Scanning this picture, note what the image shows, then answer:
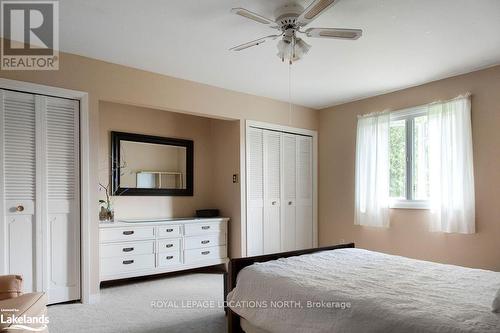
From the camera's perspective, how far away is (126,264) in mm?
3883

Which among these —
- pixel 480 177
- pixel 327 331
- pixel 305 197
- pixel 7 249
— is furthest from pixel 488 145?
pixel 7 249

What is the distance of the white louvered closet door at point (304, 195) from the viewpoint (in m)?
5.30

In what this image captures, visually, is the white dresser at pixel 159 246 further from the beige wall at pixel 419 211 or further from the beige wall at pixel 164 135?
the beige wall at pixel 419 211

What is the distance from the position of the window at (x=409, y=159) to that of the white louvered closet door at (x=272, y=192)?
154cm

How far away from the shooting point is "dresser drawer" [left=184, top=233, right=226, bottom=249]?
14.4 ft

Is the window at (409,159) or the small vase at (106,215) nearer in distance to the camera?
the small vase at (106,215)

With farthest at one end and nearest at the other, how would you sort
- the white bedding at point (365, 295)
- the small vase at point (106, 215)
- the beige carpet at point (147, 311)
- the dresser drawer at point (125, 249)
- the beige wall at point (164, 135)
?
the beige wall at point (164, 135), the small vase at point (106, 215), the dresser drawer at point (125, 249), the beige carpet at point (147, 311), the white bedding at point (365, 295)

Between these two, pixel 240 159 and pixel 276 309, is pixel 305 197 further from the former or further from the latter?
pixel 276 309

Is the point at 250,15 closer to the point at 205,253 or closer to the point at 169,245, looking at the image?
the point at 169,245

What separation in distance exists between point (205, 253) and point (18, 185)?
2303 millimetres

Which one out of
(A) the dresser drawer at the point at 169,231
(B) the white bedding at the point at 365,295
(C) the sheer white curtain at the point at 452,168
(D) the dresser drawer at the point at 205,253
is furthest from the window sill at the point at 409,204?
(A) the dresser drawer at the point at 169,231

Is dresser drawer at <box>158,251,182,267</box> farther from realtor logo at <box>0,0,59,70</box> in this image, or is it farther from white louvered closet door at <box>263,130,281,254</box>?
realtor logo at <box>0,0,59,70</box>

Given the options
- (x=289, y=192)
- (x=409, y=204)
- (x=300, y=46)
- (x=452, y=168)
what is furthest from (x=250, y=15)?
(x=289, y=192)

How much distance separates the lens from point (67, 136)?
10.9ft
